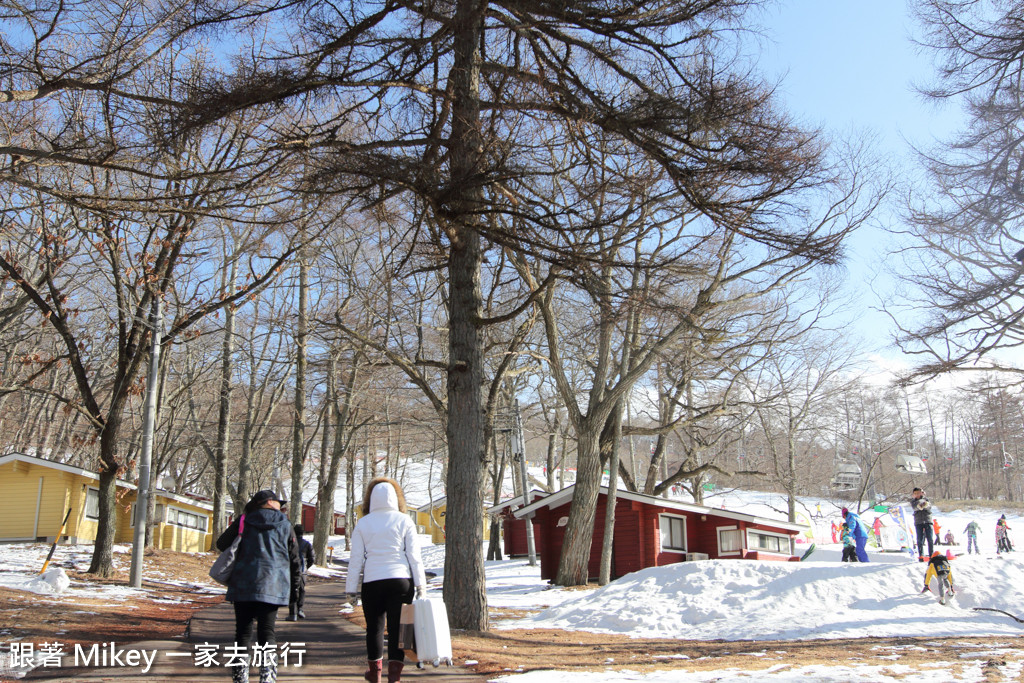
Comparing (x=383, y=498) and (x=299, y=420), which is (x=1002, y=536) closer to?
(x=299, y=420)

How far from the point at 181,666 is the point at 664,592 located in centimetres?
959

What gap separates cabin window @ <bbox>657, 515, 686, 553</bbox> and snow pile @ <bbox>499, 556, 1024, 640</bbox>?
10.2 m

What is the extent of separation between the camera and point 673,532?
2559cm

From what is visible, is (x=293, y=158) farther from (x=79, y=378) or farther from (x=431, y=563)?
(x=431, y=563)

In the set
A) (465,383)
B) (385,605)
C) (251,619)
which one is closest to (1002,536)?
(465,383)

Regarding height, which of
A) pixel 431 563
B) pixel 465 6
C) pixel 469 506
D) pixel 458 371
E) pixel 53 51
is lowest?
pixel 431 563

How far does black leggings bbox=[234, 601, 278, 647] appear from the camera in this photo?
5301 millimetres

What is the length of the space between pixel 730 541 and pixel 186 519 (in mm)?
24776

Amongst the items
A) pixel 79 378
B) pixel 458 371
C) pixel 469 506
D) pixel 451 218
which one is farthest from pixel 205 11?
pixel 79 378

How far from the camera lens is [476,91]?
9.47m

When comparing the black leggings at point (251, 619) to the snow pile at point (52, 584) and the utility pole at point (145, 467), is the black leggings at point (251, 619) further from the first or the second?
the utility pole at point (145, 467)

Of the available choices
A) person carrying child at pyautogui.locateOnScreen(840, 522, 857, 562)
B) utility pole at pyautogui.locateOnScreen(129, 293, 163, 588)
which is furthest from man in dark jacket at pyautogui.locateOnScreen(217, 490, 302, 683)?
person carrying child at pyautogui.locateOnScreen(840, 522, 857, 562)

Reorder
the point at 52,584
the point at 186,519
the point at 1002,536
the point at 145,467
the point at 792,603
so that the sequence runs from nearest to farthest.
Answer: the point at 52,584 → the point at 792,603 → the point at 145,467 → the point at 1002,536 → the point at 186,519

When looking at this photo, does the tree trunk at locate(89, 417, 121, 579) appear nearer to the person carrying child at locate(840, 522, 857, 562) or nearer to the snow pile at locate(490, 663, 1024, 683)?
the snow pile at locate(490, 663, 1024, 683)
